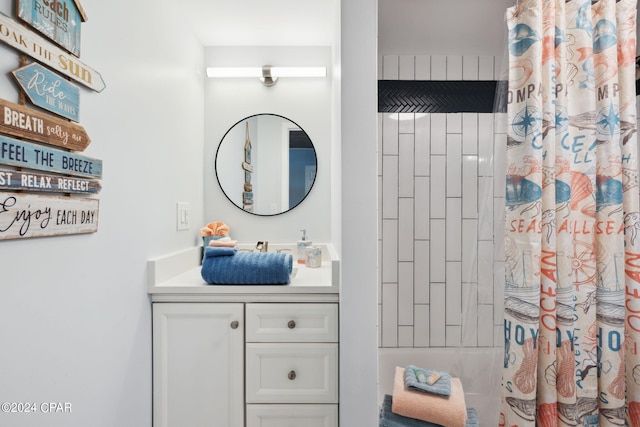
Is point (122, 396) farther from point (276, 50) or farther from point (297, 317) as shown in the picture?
point (276, 50)

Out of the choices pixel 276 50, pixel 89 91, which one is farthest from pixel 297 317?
pixel 276 50

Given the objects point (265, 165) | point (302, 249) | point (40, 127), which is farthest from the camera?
point (265, 165)

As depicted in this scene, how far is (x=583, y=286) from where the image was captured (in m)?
1.43

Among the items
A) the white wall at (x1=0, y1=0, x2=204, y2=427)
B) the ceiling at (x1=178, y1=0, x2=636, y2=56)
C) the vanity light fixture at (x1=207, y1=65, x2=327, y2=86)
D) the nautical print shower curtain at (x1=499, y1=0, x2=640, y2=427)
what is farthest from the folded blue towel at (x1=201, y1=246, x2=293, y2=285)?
the vanity light fixture at (x1=207, y1=65, x2=327, y2=86)

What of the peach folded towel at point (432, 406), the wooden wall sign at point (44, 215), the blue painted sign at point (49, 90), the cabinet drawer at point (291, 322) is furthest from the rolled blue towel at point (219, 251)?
the peach folded towel at point (432, 406)

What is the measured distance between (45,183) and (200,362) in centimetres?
93

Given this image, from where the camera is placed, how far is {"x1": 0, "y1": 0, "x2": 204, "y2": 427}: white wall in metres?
0.88

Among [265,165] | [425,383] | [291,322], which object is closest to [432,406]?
[425,383]

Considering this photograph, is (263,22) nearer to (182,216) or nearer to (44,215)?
(182,216)

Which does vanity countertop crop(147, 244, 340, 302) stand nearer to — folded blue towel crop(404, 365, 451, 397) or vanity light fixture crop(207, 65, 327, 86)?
folded blue towel crop(404, 365, 451, 397)

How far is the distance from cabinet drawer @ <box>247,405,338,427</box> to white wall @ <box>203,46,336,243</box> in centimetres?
99

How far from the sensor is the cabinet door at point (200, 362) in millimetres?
1521

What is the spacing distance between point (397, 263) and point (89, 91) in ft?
6.01

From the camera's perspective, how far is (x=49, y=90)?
936 mm
